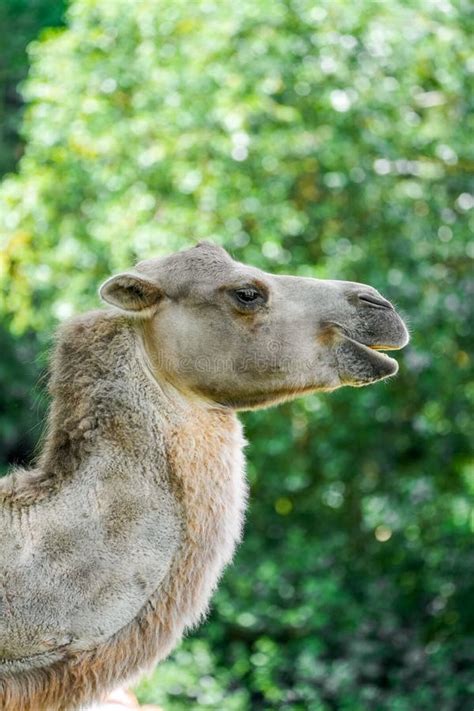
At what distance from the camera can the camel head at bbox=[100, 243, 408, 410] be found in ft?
10.3

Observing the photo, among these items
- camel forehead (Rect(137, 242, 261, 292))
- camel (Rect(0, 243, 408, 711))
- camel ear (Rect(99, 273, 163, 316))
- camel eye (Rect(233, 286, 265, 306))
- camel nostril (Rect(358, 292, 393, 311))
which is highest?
camel ear (Rect(99, 273, 163, 316))

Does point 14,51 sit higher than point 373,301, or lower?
lower

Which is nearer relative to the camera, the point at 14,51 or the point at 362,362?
the point at 362,362

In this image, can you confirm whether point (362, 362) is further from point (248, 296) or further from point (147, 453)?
point (147, 453)

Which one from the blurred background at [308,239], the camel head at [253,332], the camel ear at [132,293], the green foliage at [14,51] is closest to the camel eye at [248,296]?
the camel head at [253,332]

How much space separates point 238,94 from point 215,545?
503 centimetres

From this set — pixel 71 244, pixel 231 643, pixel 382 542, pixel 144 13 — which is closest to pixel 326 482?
pixel 382 542

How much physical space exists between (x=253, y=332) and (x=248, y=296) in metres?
0.09

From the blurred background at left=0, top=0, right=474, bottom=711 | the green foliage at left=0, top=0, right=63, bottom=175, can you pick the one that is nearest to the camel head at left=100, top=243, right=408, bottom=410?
the blurred background at left=0, top=0, right=474, bottom=711

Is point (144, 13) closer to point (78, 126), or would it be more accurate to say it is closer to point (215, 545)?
point (78, 126)

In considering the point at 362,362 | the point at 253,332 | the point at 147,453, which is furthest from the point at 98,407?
the point at 362,362

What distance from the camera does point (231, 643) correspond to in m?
9.37

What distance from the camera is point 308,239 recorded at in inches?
343

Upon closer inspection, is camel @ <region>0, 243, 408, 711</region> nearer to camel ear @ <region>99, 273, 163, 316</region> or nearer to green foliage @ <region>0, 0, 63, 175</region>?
camel ear @ <region>99, 273, 163, 316</region>
